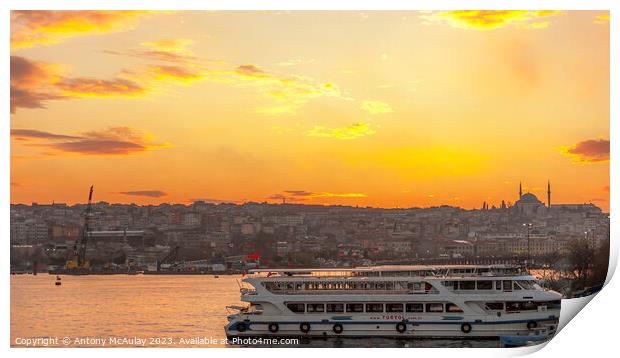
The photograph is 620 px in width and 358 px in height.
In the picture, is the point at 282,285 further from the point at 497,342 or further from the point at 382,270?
the point at 497,342

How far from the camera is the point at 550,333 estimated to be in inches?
644

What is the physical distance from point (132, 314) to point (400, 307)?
9.87m

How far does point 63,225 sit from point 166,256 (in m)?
5.22

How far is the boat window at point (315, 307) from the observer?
1728cm

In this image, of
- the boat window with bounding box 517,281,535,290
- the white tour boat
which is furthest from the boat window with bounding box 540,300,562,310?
the boat window with bounding box 517,281,535,290

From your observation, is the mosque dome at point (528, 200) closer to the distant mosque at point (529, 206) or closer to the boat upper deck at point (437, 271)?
the distant mosque at point (529, 206)

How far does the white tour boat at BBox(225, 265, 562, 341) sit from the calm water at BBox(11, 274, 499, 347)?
0.31 meters

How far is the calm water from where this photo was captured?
17.6 metres

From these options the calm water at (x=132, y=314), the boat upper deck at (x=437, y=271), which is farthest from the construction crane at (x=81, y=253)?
the boat upper deck at (x=437, y=271)

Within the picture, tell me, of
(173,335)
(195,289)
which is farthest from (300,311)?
(195,289)

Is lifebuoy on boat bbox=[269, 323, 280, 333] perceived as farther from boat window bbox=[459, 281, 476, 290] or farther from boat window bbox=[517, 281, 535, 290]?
boat window bbox=[517, 281, 535, 290]

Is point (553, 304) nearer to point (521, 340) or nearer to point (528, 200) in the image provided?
point (521, 340)

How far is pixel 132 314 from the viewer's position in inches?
985

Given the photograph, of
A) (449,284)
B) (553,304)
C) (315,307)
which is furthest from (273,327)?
(553,304)
